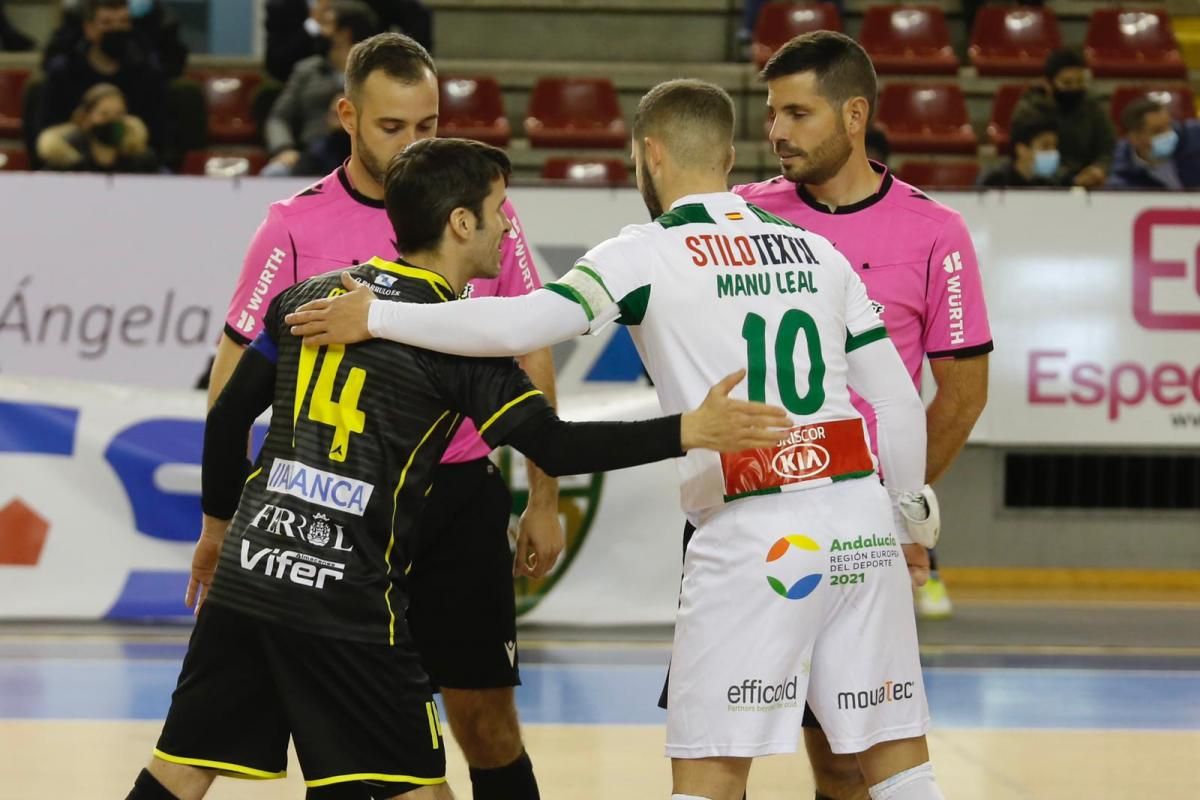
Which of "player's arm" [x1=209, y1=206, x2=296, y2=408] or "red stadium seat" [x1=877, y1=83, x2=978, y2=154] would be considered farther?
"red stadium seat" [x1=877, y1=83, x2=978, y2=154]

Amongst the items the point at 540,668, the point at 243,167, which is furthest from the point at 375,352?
the point at 243,167

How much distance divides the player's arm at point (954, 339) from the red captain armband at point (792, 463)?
2.75ft

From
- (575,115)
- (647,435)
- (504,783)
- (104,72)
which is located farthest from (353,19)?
(647,435)

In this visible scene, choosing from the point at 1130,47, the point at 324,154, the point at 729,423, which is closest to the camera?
the point at 729,423

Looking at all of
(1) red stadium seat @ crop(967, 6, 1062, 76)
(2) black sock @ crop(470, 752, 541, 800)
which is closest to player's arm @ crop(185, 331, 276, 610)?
(2) black sock @ crop(470, 752, 541, 800)

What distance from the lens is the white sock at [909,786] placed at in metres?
3.89

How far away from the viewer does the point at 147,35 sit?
40.9 feet

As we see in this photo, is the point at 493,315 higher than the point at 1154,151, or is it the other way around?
the point at 1154,151

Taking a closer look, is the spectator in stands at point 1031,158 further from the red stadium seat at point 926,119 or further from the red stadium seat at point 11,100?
the red stadium seat at point 11,100

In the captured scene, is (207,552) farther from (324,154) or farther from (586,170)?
(586,170)

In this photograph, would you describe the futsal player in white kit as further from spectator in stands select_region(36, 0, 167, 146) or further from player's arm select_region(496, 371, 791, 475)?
spectator in stands select_region(36, 0, 167, 146)

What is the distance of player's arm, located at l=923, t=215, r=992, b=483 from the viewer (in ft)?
15.4

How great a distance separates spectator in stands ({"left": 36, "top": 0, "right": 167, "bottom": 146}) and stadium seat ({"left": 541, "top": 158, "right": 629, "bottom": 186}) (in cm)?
254

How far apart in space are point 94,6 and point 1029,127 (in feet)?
19.0
